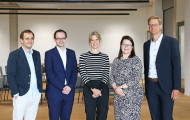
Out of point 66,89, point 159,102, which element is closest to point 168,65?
point 159,102

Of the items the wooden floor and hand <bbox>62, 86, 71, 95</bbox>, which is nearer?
hand <bbox>62, 86, 71, 95</bbox>

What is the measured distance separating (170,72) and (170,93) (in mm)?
288

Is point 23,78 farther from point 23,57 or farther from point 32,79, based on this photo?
point 23,57

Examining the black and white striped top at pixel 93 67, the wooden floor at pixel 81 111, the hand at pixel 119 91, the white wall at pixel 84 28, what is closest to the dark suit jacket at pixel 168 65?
the hand at pixel 119 91

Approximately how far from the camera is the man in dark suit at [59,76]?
11.6 feet

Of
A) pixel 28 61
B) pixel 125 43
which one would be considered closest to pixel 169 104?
pixel 125 43

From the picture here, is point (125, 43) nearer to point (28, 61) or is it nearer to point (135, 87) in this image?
point (135, 87)

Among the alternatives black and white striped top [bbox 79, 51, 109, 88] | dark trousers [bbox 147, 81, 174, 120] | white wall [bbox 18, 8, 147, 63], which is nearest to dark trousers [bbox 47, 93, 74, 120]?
black and white striped top [bbox 79, 51, 109, 88]

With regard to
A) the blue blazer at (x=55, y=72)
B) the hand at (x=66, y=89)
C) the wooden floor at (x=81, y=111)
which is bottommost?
the wooden floor at (x=81, y=111)

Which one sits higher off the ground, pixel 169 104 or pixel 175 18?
pixel 175 18

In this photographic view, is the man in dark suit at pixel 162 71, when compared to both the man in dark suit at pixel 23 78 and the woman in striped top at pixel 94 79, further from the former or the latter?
the man in dark suit at pixel 23 78

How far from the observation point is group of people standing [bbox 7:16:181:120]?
328 centimetres

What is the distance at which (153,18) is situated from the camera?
3.34 m

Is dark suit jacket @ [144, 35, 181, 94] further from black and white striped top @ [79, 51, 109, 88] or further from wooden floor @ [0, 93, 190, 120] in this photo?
wooden floor @ [0, 93, 190, 120]
